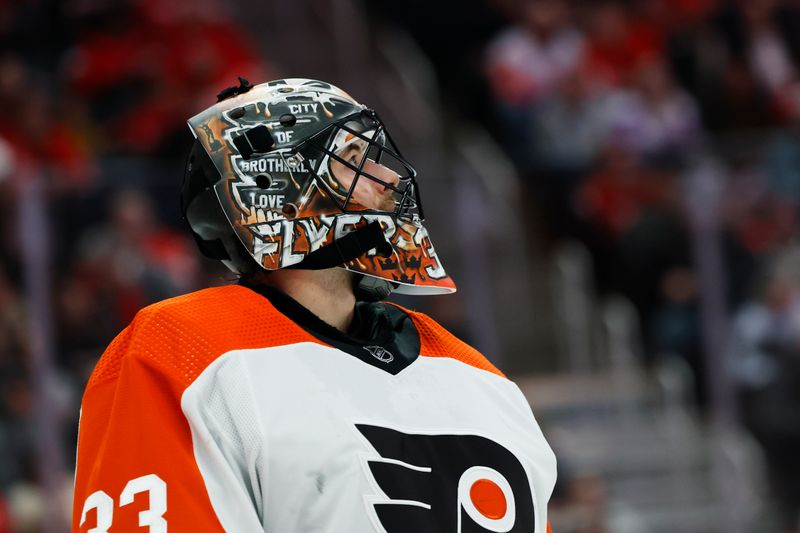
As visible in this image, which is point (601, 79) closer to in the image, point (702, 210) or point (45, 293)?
point (702, 210)

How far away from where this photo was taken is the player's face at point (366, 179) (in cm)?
212

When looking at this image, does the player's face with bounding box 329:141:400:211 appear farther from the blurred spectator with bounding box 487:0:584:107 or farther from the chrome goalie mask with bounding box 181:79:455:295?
the blurred spectator with bounding box 487:0:584:107

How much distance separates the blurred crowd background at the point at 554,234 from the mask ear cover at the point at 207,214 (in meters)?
2.60

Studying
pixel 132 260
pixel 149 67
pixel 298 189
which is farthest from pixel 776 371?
pixel 298 189

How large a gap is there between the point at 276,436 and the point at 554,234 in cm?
489

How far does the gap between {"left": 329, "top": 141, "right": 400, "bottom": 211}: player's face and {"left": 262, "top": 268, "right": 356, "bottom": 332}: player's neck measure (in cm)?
12

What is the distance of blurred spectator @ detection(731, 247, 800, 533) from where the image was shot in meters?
6.10

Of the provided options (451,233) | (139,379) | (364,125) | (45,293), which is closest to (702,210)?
(451,233)

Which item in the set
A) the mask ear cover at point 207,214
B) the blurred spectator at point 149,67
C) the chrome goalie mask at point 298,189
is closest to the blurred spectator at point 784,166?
the blurred spectator at point 149,67

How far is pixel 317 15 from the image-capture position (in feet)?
28.8

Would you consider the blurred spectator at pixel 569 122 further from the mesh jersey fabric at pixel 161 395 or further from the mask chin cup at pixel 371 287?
the mesh jersey fabric at pixel 161 395

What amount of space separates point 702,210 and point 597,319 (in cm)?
75

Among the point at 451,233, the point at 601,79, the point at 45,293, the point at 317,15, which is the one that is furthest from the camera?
the point at 317,15

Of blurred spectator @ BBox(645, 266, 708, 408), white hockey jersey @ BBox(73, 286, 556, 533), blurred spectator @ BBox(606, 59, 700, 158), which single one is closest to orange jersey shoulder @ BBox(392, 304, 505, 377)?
white hockey jersey @ BBox(73, 286, 556, 533)
